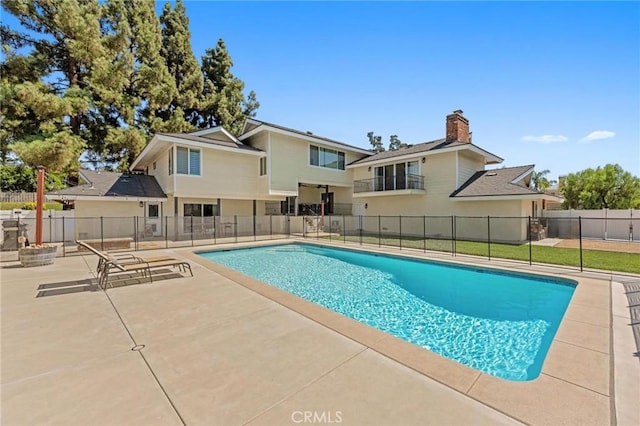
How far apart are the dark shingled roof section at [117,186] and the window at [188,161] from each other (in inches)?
102

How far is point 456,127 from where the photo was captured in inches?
765

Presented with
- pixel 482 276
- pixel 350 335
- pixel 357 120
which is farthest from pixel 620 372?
pixel 357 120

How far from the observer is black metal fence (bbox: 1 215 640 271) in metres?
12.7

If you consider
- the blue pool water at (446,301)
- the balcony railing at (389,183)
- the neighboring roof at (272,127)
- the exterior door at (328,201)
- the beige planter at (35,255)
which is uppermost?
the neighboring roof at (272,127)

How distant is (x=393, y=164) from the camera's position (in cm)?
2139

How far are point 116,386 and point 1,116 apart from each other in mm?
23455

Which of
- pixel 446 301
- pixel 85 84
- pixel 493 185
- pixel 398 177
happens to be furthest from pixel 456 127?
pixel 85 84

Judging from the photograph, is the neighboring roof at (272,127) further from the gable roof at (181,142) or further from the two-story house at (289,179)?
the gable roof at (181,142)

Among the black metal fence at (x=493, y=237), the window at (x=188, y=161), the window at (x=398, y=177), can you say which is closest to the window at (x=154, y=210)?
the window at (x=188, y=161)

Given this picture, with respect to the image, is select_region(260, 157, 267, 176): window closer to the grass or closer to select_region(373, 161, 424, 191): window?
select_region(373, 161, 424, 191): window

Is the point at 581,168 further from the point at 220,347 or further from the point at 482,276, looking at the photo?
the point at 220,347

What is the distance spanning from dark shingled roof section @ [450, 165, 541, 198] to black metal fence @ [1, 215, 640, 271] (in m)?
1.66

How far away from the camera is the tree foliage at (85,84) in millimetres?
17375

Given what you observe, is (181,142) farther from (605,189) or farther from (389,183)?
(605,189)
